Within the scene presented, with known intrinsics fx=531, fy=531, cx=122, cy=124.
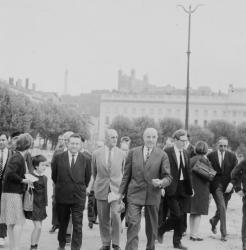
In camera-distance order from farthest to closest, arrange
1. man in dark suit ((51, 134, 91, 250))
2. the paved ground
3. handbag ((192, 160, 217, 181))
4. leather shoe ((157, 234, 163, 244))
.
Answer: handbag ((192, 160, 217, 181)) → leather shoe ((157, 234, 163, 244)) → the paved ground → man in dark suit ((51, 134, 91, 250))

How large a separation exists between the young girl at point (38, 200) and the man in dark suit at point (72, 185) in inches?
8.2

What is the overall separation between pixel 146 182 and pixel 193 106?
119863 mm

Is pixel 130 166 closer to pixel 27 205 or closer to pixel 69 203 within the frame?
pixel 69 203

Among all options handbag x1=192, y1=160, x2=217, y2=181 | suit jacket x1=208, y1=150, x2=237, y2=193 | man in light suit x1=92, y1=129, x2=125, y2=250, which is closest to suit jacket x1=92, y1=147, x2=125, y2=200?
man in light suit x1=92, y1=129, x2=125, y2=250

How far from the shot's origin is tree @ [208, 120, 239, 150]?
9429 centimetres

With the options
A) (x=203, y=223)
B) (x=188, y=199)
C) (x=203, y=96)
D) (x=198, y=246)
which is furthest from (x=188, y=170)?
(x=203, y=96)

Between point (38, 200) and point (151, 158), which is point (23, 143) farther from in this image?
point (151, 158)

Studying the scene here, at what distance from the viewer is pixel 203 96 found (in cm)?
12788

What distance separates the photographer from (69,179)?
8359 mm

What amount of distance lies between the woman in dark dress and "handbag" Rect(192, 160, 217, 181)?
0.27ft

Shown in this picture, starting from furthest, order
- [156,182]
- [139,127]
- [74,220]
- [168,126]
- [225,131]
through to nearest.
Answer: [225,131] < [168,126] < [139,127] < [74,220] < [156,182]

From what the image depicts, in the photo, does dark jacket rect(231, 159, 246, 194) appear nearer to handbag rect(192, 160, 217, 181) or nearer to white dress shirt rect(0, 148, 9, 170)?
handbag rect(192, 160, 217, 181)

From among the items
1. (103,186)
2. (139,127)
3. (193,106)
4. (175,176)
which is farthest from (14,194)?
(193,106)

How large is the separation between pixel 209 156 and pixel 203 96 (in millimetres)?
118263
